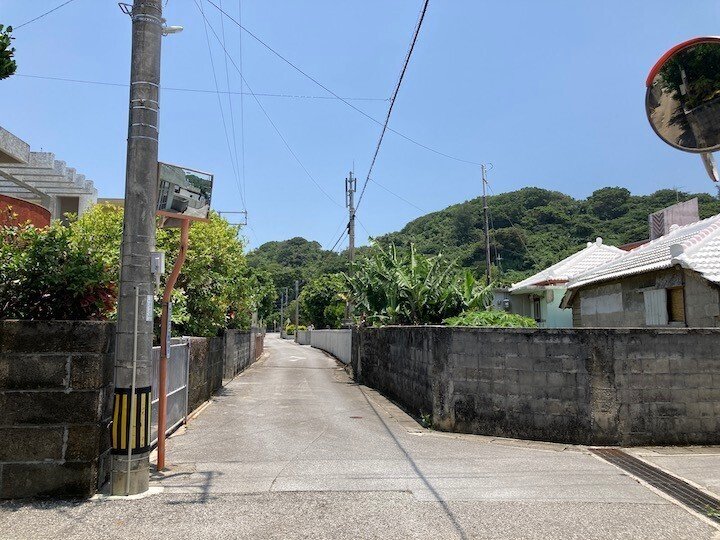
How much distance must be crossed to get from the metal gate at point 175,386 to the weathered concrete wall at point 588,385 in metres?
4.80

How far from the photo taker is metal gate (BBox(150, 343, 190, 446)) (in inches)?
333

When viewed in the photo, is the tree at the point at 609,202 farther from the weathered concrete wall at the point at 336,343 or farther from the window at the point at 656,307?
the window at the point at 656,307

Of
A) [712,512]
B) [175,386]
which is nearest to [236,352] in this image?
[175,386]

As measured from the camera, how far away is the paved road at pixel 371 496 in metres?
4.85

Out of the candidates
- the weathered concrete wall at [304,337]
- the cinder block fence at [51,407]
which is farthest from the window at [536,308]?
the weathered concrete wall at [304,337]

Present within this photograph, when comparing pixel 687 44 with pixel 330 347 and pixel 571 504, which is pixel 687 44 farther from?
pixel 330 347

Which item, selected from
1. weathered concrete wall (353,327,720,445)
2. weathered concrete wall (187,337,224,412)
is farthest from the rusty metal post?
weathered concrete wall (353,327,720,445)

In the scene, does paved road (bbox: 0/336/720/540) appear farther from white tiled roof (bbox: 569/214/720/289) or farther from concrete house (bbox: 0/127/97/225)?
concrete house (bbox: 0/127/97/225)

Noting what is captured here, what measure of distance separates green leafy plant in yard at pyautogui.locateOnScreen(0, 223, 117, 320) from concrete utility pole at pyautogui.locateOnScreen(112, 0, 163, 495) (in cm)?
47

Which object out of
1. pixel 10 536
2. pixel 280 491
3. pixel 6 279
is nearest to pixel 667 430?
pixel 280 491

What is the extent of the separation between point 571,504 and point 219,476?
156 inches

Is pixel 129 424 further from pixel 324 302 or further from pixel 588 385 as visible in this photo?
pixel 324 302

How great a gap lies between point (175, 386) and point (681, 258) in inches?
411

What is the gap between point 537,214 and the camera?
55.0 m
